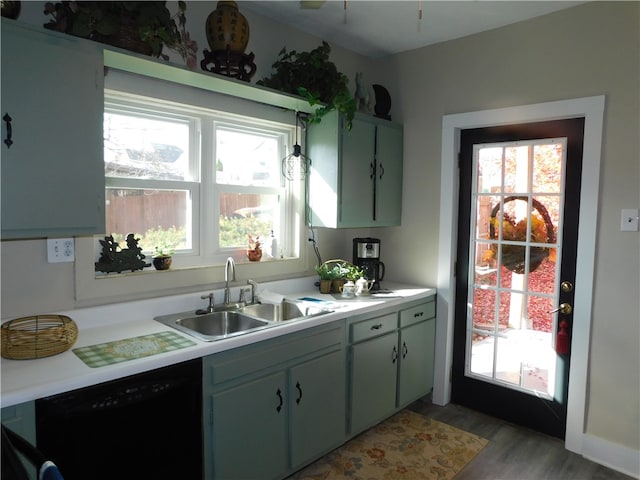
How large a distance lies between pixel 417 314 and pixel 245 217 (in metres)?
1.39

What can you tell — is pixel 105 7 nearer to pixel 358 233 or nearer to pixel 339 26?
pixel 339 26

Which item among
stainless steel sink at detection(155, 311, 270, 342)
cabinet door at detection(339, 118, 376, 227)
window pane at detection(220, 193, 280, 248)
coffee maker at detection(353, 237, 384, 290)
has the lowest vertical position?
stainless steel sink at detection(155, 311, 270, 342)

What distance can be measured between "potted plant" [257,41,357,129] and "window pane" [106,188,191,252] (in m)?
0.93

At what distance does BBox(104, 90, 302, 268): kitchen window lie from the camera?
2.32 metres

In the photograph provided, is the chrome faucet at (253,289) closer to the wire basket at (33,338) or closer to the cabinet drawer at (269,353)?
the cabinet drawer at (269,353)

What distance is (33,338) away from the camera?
1.64 m

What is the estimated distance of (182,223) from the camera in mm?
2604

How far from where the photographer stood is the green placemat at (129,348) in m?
1.68

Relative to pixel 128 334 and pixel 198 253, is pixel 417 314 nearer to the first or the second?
pixel 198 253

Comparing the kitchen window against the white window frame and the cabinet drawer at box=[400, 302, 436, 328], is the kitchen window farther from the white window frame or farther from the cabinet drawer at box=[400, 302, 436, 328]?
the cabinet drawer at box=[400, 302, 436, 328]

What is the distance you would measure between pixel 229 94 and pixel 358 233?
5.18ft

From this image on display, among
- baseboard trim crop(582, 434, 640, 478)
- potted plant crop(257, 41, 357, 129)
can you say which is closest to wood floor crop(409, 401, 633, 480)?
baseboard trim crop(582, 434, 640, 478)

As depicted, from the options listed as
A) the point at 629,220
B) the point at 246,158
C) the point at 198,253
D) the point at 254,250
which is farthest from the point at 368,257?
the point at 629,220

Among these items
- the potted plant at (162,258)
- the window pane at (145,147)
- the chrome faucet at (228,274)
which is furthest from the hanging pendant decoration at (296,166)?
the potted plant at (162,258)
